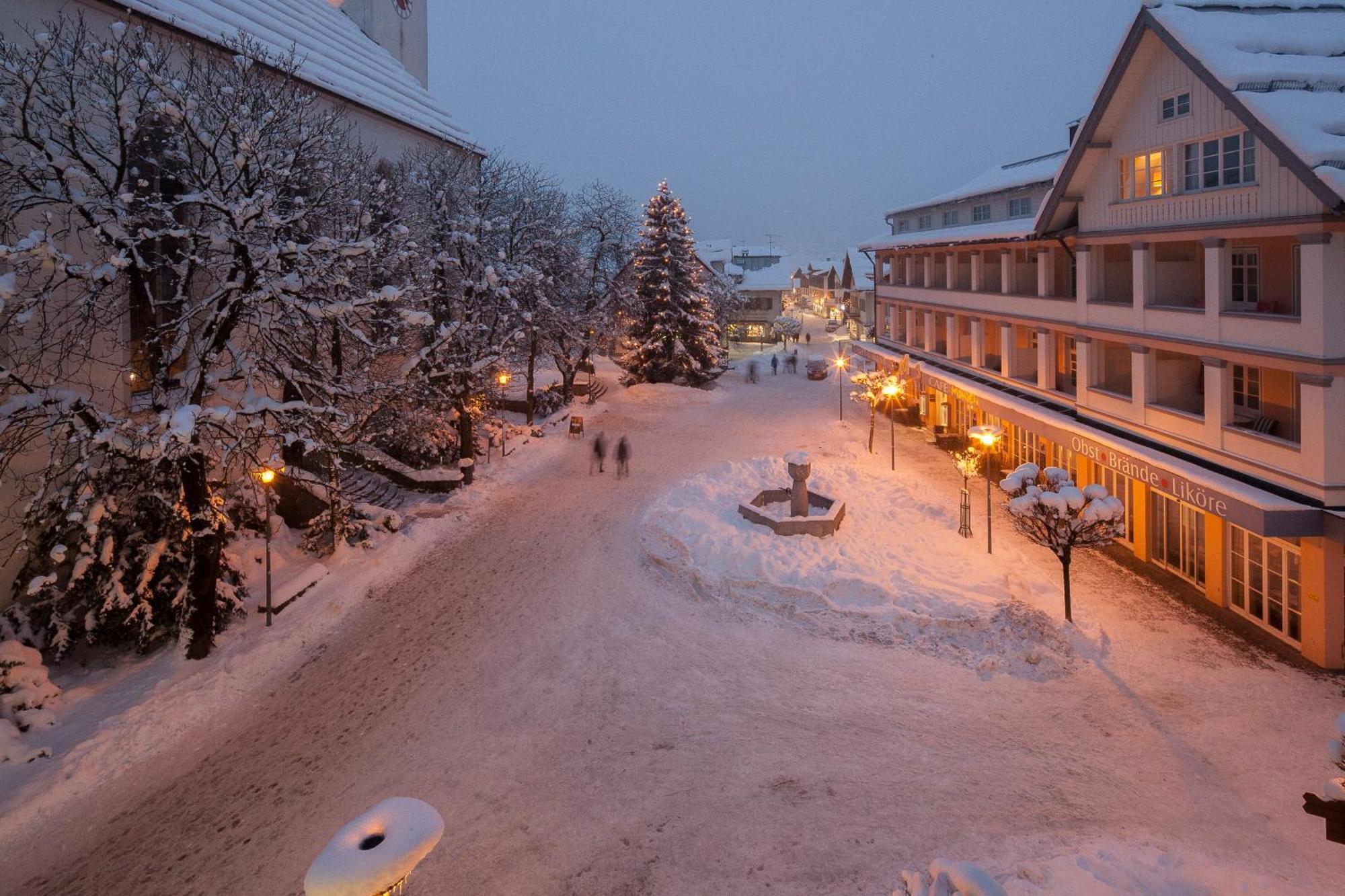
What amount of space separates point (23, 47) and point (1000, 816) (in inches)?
787

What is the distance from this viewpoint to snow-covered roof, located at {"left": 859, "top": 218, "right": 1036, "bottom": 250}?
77.1 ft

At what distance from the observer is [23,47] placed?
14.8 m

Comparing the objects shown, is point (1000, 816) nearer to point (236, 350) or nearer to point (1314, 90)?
point (1314, 90)

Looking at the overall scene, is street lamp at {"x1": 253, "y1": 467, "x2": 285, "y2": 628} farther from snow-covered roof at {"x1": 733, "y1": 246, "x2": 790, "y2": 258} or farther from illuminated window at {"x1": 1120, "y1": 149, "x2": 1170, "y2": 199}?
snow-covered roof at {"x1": 733, "y1": 246, "x2": 790, "y2": 258}

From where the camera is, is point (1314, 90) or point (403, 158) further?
point (403, 158)

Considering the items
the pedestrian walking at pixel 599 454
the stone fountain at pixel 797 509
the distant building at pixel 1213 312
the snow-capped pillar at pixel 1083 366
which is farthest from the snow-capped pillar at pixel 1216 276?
the pedestrian walking at pixel 599 454

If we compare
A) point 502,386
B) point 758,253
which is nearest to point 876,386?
point 502,386

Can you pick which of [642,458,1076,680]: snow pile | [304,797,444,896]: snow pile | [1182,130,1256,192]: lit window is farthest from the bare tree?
[1182,130,1256,192]: lit window

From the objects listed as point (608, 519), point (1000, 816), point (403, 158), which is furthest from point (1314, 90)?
point (403, 158)

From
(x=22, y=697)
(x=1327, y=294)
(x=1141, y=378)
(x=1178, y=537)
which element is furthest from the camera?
Answer: (x=1141, y=378)

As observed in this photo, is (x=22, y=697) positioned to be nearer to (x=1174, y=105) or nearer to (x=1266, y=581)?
(x=1266, y=581)

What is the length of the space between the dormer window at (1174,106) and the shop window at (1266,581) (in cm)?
814

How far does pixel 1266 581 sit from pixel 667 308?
35.0m

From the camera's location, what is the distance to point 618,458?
2662 centimetres
